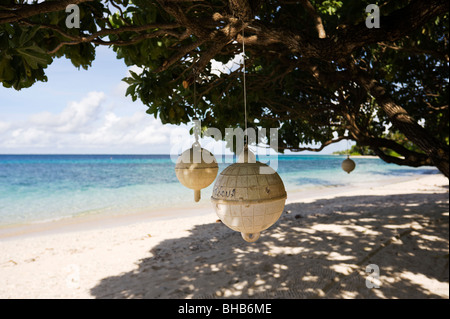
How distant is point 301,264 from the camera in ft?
23.5

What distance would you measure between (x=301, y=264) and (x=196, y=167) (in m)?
5.14

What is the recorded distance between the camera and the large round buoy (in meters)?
3.25

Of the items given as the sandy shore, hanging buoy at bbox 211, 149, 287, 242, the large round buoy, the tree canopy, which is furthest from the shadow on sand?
hanging buoy at bbox 211, 149, 287, 242

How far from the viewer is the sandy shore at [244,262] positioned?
610 cm

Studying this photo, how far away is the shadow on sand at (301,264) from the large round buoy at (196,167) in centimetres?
358

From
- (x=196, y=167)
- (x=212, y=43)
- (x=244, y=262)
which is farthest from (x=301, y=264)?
(x=212, y=43)

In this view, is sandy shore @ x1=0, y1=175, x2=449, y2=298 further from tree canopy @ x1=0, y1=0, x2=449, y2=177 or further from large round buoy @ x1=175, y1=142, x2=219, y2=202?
large round buoy @ x1=175, y1=142, x2=219, y2=202

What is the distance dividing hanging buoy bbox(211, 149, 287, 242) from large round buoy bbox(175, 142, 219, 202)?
0.99m

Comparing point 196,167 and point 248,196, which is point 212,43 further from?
point 248,196

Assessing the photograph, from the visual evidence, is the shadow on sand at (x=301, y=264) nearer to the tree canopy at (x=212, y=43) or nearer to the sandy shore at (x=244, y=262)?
the sandy shore at (x=244, y=262)

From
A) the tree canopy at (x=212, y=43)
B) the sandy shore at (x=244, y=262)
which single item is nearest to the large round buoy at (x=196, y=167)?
the tree canopy at (x=212, y=43)
